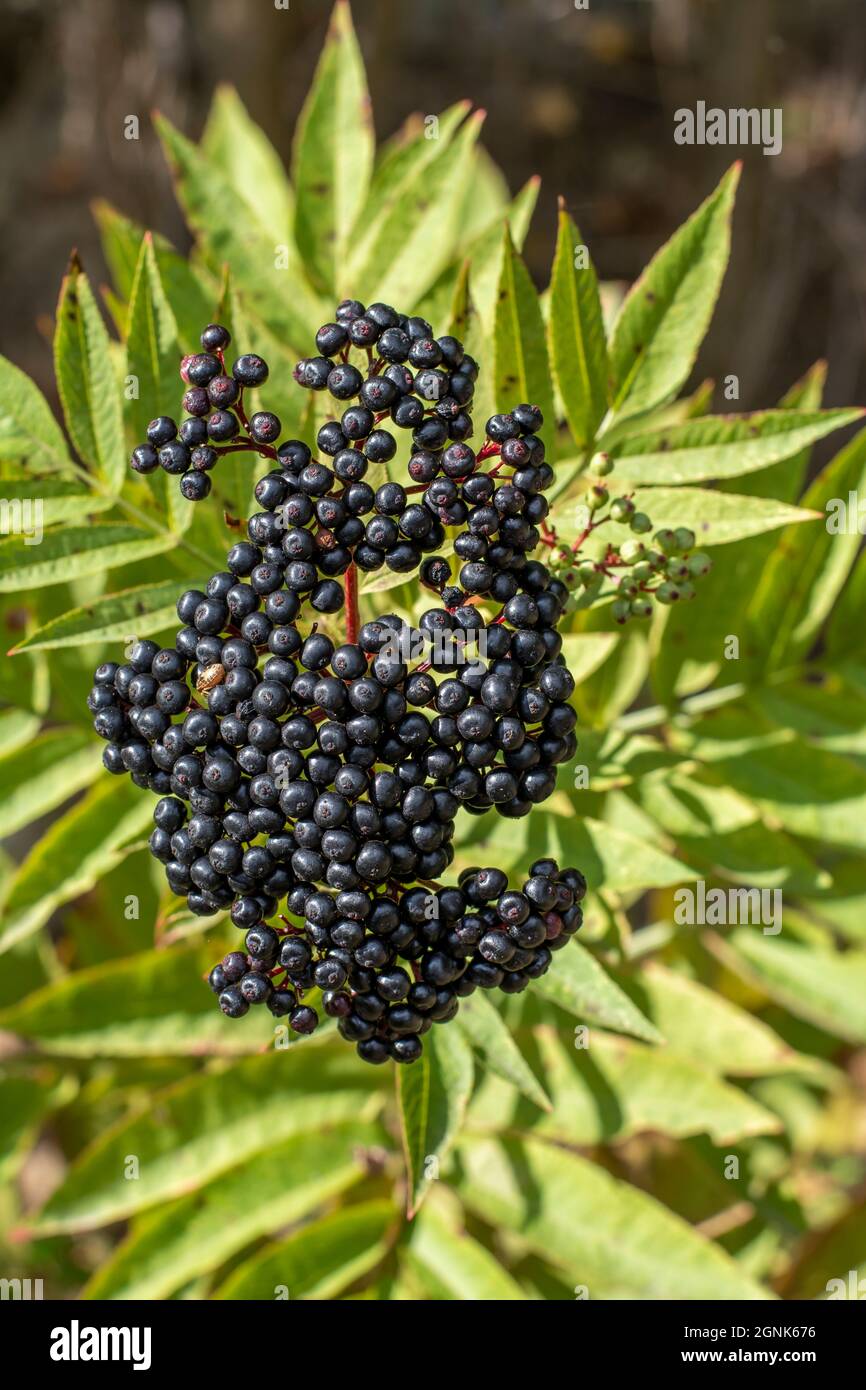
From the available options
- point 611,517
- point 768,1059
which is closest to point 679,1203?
point 768,1059

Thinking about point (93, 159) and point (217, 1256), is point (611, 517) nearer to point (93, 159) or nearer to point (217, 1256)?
point (217, 1256)

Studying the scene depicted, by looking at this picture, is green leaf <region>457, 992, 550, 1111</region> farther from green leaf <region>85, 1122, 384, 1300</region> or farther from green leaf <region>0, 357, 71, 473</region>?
green leaf <region>0, 357, 71, 473</region>

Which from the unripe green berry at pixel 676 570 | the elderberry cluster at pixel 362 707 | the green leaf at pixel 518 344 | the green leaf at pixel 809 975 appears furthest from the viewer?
the green leaf at pixel 809 975

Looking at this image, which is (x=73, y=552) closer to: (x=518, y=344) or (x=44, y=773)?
(x=44, y=773)

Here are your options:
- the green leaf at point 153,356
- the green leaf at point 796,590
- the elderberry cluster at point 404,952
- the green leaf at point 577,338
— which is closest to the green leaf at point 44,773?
the green leaf at point 153,356

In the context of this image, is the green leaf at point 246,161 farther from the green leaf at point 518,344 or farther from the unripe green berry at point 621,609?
the unripe green berry at point 621,609

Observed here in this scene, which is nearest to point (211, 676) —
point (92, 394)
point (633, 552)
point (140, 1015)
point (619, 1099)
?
point (633, 552)

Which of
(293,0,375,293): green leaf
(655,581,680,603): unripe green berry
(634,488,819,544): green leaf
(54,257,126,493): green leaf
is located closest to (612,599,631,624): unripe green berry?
(655,581,680,603): unripe green berry
